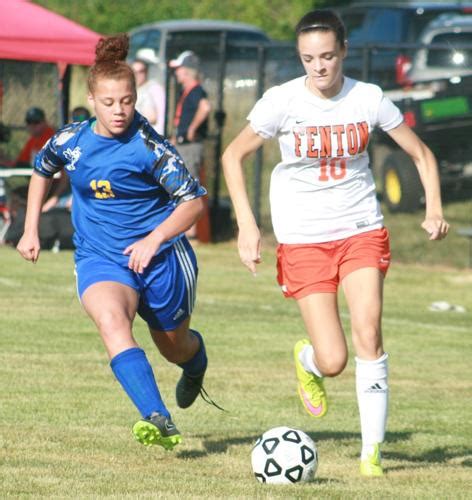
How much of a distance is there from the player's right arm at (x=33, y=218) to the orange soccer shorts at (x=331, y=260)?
1.21 m

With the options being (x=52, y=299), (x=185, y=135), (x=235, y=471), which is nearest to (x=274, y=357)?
(x=52, y=299)

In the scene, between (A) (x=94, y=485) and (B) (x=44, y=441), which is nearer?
(A) (x=94, y=485)

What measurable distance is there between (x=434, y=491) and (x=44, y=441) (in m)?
1.99

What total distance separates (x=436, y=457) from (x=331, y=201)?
1.42 meters

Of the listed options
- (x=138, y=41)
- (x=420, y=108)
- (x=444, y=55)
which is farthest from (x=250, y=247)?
Answer: (x=138, y=41)

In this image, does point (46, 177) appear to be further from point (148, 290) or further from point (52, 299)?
point (52, 299)

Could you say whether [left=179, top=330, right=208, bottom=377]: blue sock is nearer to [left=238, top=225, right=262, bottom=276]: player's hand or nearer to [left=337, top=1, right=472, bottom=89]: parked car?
[left=238, top=225, right=262, bottom=276]: player's hand

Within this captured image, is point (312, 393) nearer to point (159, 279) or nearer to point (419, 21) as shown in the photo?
point (159, 279)

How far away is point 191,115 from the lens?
58.3 feet

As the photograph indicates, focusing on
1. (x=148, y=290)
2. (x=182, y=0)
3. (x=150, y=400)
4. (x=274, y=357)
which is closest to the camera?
(x=150, y=400)

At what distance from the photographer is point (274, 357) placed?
10.4 meters

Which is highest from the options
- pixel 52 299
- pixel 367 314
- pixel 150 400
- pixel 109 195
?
pixel 109 195

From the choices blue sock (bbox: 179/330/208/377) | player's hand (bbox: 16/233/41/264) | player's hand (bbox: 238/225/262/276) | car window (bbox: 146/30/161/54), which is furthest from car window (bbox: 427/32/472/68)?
player's hand (bbox: 238/225/262/276)

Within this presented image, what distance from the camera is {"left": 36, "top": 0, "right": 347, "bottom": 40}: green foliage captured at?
31391mm
